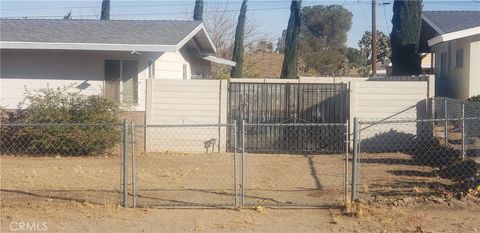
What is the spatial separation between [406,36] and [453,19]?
507 cm

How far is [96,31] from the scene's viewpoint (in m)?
17.6

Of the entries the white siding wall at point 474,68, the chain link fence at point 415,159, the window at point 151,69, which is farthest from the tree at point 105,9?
the white siding wall at point 474,68

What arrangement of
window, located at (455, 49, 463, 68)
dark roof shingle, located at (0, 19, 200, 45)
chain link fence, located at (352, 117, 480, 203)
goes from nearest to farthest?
1. chain link fence, located at (352, 117, 480, 203)
2. dark roof shingle, located at (0, 19, 200, 45)
3. window, located at (455, 49, 463, 68)

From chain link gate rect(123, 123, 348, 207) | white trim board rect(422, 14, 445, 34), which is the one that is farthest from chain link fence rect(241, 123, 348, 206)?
white trim board rect(422, 14, 445, 34)

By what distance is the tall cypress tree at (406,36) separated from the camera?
25.6 metres

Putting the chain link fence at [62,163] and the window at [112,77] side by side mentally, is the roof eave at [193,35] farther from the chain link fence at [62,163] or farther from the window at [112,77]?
the chain link fence at [62,163]

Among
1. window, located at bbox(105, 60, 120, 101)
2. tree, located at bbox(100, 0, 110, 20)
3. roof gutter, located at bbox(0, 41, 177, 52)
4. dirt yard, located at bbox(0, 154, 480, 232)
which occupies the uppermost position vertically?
tree, located at bbox(100, 0, 110, 20)

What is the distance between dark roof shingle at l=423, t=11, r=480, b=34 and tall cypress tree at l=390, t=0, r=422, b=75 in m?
2.31

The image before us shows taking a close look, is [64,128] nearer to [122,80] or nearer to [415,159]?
[122,80]

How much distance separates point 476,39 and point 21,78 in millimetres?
12116

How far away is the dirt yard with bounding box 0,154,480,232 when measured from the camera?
773 cm

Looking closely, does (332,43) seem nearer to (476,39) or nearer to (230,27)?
(230,27)

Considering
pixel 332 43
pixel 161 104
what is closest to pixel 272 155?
pixel 161 104

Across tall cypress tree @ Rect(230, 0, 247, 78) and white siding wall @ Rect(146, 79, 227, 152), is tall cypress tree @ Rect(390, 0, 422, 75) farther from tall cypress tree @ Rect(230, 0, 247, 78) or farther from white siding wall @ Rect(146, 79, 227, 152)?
white siding wall @ Rect(146, 79, 227, 152)
